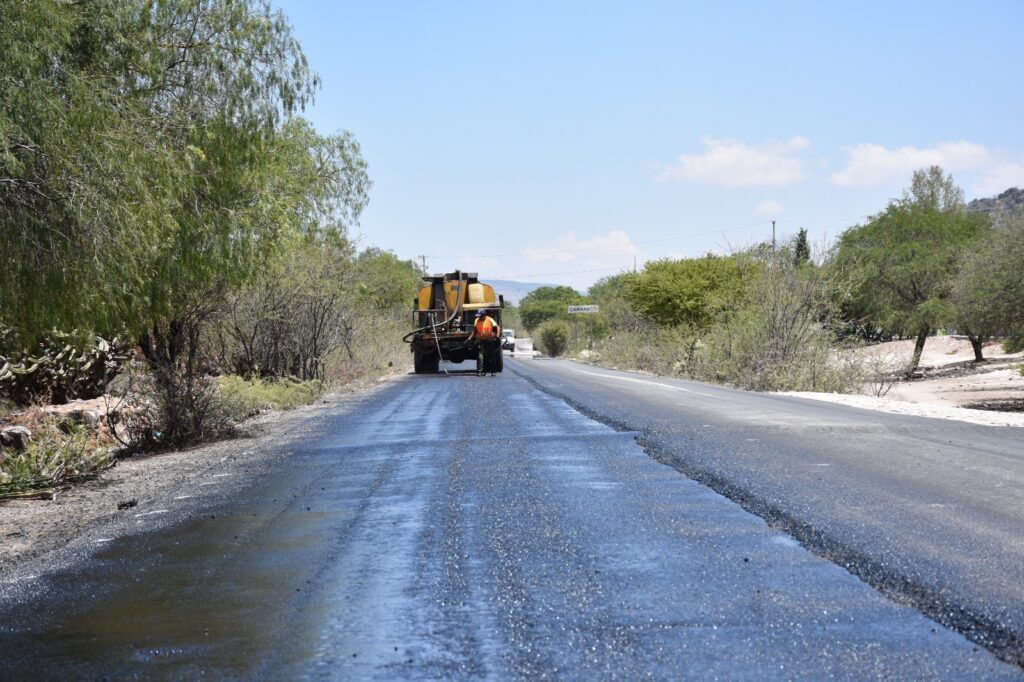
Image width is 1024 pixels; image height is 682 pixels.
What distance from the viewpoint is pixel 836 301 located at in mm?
35281

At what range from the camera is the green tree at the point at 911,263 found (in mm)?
58500

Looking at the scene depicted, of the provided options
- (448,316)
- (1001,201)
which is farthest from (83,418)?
(1001,201)

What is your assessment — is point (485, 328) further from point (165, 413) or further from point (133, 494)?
point (133, 494)

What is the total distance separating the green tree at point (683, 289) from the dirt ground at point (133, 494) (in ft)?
130

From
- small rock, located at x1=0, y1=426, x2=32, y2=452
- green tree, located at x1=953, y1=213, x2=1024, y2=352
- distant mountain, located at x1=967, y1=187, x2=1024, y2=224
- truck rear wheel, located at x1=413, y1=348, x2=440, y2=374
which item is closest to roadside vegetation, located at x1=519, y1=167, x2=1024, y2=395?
green tree, located at x1=953, y1=213, x2=1024, y2=352

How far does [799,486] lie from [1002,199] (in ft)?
433

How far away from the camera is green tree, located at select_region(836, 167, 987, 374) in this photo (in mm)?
58500

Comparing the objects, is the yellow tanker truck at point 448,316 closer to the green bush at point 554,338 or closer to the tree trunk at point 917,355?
the tree trunk at point 917,355

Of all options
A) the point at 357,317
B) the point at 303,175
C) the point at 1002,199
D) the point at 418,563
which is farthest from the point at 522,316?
the point at 418,563

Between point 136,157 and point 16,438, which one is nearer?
point 136,157

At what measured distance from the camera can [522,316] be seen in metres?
182

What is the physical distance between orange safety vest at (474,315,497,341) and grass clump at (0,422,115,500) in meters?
24.4

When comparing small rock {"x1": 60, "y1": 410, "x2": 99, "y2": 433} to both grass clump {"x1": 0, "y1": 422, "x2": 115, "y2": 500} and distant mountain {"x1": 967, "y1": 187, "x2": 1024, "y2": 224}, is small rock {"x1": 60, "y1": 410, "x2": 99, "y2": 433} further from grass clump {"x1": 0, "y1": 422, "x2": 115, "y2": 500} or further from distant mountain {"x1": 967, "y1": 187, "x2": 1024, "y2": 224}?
distant mountain {"x1": 967, "y1": 187, "x2": 1024, "y2": 224}

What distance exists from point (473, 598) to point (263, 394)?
18678mm
